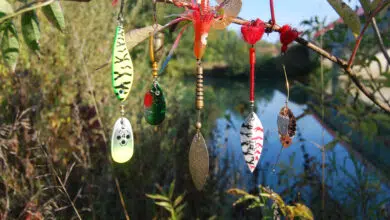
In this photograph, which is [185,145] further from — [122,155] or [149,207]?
[122,155]

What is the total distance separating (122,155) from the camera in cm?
45

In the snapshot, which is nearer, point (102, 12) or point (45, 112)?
point (45, 112)

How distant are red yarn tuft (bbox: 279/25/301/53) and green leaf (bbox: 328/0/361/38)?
0.17 feet

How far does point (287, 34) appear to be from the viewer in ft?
1.40

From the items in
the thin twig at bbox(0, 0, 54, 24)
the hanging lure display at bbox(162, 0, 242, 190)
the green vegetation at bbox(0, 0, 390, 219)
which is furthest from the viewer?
the green vegetation at bbox(0, 0, 390, 219)

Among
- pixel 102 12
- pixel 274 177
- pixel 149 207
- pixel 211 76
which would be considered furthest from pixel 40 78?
pixel 211 76

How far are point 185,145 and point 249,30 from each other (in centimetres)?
156

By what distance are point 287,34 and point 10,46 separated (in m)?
0.28

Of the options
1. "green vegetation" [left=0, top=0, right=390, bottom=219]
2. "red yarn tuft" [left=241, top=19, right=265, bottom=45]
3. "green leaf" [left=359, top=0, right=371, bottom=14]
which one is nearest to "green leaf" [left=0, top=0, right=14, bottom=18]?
"red yarn tuft" [left=241, top=19, right=265, bottom=45]

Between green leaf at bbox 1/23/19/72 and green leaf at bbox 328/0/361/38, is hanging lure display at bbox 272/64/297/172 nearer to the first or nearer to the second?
green leaf at bbox 328/0/361/38

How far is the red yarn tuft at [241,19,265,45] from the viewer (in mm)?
412

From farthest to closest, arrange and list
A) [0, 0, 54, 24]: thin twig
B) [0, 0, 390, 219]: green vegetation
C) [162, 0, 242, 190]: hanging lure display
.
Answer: [0, 0, 390, 219]: green vegetation → [162, 0, 242, 190]: hanging lure display → [0, 0, 54, 24]: thin twig

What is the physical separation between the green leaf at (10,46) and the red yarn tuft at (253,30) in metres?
0.23

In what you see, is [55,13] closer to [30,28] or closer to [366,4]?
[30,28]
